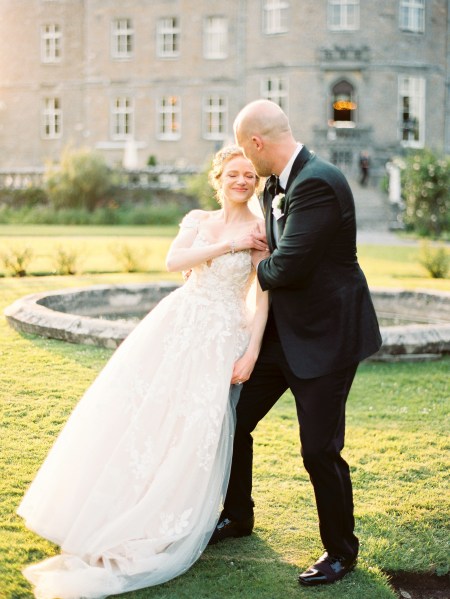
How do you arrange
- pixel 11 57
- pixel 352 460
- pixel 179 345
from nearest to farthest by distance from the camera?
pixel 179 345 < pixel 352 460 < pixel 11 57

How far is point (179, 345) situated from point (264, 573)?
1.13m

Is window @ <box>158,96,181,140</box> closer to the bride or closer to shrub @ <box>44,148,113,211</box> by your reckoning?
shrub @ <box>44,148,113,211</box>

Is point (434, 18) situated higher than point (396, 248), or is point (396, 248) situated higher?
point (434, 18)

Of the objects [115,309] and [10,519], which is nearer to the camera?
[10,519]

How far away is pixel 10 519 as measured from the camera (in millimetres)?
4410

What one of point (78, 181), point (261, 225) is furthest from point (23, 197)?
point (261, 225)

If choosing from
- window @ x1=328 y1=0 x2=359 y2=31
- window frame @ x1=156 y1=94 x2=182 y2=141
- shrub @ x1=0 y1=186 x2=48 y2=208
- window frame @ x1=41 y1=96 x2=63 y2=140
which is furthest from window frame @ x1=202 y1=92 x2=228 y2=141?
shrub @ x1=0 y1=186 x2=48 y2=208

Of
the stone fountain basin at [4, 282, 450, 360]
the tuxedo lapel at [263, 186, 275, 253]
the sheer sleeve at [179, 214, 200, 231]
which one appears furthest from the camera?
the stone fountain basin at [4, 282, 450, 360]

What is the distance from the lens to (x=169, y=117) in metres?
38.2

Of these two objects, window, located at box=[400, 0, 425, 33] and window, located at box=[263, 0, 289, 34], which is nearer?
window, located at box=[263, 0, 289, 34]

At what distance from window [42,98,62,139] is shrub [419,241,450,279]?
2934cm

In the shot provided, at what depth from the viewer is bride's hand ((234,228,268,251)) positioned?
4.25 metres

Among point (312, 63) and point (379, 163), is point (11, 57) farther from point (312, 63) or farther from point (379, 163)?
point (379, 163)

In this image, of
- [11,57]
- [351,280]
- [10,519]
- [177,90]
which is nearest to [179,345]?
[351,280]
